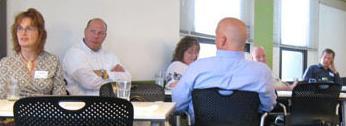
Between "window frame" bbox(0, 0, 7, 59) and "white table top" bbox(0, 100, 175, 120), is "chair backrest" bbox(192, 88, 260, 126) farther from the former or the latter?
"window frame" bbox(0, 0, 7, 59)

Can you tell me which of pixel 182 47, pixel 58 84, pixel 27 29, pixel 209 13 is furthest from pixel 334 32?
pixel 27 29

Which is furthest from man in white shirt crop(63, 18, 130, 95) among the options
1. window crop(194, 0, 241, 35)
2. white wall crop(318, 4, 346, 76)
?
white wall crop(318, 4, 346, 76)

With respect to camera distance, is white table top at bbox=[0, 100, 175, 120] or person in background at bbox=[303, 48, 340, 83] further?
person in background at bbox=[303, 48, 340, 83]

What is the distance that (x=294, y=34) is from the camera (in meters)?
7.86

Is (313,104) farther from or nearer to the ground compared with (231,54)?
nearer to the ground

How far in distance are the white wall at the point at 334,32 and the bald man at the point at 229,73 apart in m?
6.48

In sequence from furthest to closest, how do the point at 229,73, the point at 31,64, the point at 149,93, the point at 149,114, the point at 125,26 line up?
the point at 125,26 → the point at 149,93 → the point at 31,64 → the point at 229,73 → the point at 149,114

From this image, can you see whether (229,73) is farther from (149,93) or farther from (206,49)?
(206,49)

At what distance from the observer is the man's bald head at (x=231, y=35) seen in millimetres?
2402

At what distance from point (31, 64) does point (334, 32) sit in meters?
7.56

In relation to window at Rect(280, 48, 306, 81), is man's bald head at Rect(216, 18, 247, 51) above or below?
above

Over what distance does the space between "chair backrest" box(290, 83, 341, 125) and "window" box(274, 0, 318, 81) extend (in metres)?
3.78

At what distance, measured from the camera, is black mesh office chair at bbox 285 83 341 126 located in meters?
3.25

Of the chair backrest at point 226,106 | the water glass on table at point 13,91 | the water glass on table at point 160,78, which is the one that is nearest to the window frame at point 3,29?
the water glass on table at point 13,91
